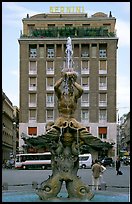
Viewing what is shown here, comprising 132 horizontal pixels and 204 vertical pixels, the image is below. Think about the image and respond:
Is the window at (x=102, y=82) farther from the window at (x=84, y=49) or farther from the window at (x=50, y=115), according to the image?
the window at (x=50, y=115)

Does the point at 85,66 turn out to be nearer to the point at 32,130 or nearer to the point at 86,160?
the point at 32,130

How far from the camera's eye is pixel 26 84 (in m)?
74.2

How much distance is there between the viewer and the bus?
58.0 meters

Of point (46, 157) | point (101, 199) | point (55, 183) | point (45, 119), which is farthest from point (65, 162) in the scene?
point (45, 119)

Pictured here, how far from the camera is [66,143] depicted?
14.5m

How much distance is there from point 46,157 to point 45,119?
52.9 feet

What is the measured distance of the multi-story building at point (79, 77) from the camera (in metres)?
73.6

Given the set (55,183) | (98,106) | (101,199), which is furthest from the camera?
(98,106)

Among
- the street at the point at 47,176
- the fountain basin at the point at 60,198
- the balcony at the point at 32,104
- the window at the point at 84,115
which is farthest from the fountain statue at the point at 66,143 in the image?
the balcony at the point at 32,104

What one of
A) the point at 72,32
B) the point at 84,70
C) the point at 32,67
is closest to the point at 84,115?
the point at 84,70

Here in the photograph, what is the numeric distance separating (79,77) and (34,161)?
1917 centimetres

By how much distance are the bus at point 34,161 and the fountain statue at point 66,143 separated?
43.4 meters

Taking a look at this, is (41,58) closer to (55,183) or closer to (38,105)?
(38,105)

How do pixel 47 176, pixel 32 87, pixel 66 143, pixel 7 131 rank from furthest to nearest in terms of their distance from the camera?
1. pixel 7 131
2. pixel 32 87
3. pixel 47 176
4. pixel 66 143
